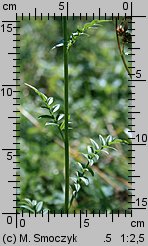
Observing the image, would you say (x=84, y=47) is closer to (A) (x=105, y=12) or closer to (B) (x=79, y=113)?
(B) (x=79, y=113)

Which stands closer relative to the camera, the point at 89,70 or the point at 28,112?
the point at 28,112

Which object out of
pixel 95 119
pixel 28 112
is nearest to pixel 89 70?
pixel 95 119

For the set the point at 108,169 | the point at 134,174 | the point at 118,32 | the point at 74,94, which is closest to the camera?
the point at 118,32

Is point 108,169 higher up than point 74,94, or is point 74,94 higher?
point 74,94

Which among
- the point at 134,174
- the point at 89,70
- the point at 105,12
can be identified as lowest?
the point at 134,174

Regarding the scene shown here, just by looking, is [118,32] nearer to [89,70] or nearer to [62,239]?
[62,239]

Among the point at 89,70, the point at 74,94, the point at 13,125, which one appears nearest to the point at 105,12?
the point at 13,125

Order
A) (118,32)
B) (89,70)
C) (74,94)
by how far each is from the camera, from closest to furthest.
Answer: (118,32), (74,94), (89,70)
